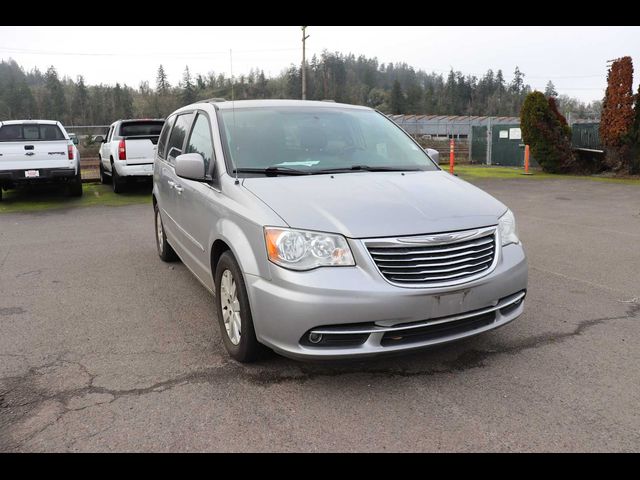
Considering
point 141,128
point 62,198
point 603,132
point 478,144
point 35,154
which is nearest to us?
point 35,154

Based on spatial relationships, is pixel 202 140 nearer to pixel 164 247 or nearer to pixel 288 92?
pixel 164 247

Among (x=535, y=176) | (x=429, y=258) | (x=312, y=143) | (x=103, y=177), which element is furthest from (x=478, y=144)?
(x=429, y=258)

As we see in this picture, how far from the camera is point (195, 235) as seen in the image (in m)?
4.55

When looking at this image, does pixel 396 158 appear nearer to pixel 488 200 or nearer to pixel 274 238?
pixel 488 200

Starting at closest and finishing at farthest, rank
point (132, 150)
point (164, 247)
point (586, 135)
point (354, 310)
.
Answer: point (354, 310)
point (164, 247)
point (132, 150)
point (586, 135)

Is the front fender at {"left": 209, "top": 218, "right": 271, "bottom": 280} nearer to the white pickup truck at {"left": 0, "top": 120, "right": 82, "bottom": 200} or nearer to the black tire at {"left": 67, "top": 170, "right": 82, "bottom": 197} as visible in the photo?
the white pickup truck at {"left": 0, "top": 120, "right": 82, "bottom": 200}

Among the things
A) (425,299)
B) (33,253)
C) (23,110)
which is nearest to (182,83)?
(23,110)

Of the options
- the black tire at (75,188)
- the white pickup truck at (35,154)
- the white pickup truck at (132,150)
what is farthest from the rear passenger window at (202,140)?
the black tire at (75,188)

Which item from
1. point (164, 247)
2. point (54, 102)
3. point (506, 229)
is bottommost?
point (164, 247)

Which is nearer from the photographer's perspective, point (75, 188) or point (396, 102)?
Result: point (75, 188)

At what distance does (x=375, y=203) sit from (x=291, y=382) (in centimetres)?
125

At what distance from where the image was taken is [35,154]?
11.7 metres
